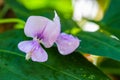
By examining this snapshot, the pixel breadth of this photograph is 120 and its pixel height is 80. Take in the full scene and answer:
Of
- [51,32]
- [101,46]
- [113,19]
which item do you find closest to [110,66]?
[113,19]

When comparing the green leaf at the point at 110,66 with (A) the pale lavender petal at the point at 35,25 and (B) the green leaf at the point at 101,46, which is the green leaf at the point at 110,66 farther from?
(A) the pale lavender petal at the point at 35,25

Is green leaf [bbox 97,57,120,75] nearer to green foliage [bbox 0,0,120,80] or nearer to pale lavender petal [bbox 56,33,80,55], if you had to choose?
green foliage [bbox 0,0,120,80]

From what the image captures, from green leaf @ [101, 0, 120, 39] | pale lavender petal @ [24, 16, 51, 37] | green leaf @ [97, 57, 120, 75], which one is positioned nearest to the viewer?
pale lavender petal @ [24, 16, 51, 37]

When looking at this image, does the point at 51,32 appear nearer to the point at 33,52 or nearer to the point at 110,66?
the point at 33,52

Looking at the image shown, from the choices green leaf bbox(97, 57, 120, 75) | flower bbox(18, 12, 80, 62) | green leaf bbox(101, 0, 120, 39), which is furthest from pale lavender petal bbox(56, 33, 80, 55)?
green leaf bbox(97, 57, 120, 75)

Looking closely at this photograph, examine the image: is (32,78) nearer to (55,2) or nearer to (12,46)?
(12,46)

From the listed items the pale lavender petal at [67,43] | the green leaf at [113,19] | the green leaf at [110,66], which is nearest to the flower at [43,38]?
the pale lavender petal at [67,43]
